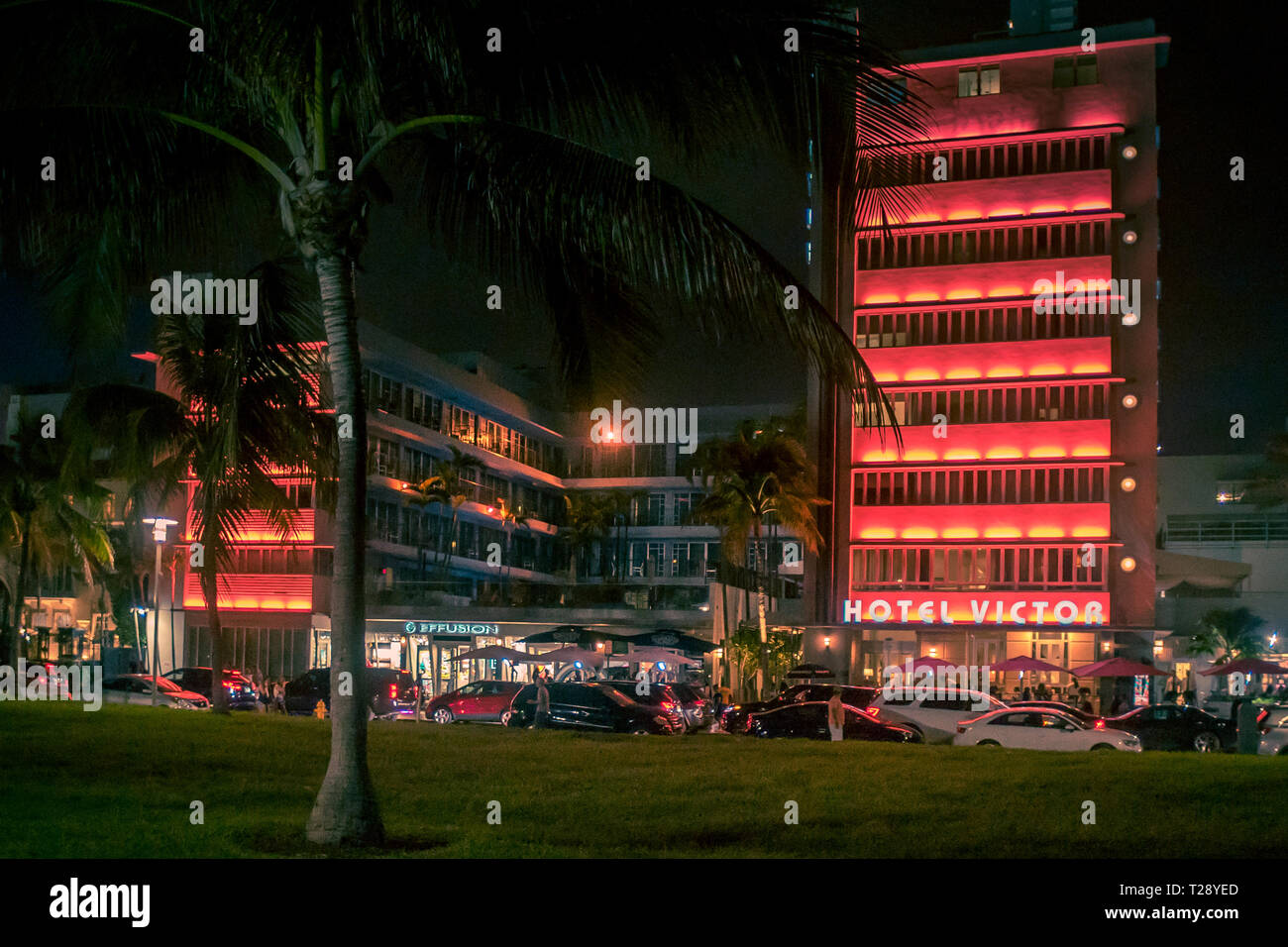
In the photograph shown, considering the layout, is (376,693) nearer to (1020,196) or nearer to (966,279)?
(966,279)

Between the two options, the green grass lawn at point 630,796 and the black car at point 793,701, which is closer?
the green grass lawn at point 630,796

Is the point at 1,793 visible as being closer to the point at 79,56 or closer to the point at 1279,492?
the point at 79,56

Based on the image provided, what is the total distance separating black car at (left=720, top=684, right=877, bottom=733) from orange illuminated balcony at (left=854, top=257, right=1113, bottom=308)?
30.1 metres

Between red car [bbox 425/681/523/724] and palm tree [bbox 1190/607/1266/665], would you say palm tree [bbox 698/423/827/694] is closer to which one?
red car [bbox 425/681/523/724]

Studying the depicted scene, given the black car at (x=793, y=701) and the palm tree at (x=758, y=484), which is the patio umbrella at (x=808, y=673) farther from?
the black car at (x=793, y=701)

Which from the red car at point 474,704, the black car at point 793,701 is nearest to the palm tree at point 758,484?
the red car at point 474,704

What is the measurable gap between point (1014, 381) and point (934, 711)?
30217mm

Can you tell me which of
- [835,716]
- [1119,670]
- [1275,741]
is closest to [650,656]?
[1119,670]

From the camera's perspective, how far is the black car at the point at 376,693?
132ft

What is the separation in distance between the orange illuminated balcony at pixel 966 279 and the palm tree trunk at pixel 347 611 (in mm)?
51325

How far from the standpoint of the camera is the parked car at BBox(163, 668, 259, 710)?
4200cm
